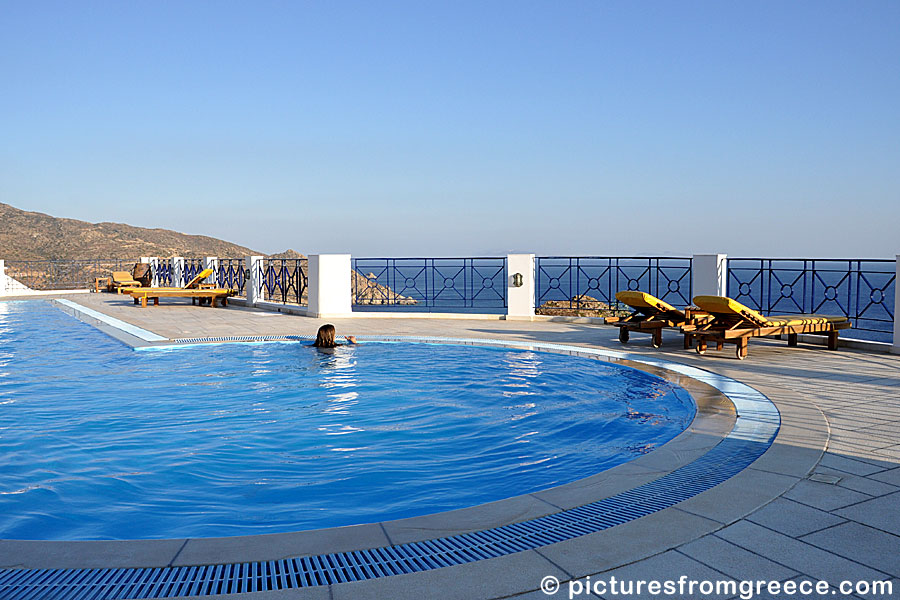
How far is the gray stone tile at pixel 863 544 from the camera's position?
238 centimetres

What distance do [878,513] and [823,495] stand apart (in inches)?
10.0

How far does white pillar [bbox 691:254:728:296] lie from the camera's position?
10070 mm

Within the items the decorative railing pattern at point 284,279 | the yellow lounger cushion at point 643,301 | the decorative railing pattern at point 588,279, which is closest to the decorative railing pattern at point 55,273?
the decorative railing pattern at point 284,279

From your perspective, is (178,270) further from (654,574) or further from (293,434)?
(654,574)

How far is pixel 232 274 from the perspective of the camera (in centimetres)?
1728

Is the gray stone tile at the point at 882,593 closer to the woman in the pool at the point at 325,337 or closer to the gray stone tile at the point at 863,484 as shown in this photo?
the gray stone tile at the point at 863,484

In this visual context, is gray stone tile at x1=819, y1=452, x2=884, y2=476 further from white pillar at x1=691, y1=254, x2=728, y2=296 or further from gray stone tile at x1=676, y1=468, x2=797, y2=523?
white pillar at x1=691, y1=254, x2=728, y2=296

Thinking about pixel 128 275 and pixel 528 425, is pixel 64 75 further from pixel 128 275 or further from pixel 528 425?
pixel 528 425

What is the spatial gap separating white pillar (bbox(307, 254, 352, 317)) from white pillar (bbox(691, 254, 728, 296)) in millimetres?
6732

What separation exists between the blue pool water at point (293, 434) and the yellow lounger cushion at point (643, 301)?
1.40 m

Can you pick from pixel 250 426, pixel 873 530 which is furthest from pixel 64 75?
pixel 873 530

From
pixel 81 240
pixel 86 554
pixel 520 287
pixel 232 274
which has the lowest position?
pixel 86 554

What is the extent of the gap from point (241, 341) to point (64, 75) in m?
20.8

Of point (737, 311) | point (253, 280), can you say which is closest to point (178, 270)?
point (253, 280)
